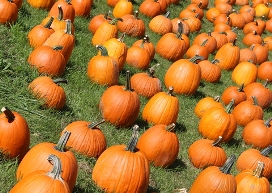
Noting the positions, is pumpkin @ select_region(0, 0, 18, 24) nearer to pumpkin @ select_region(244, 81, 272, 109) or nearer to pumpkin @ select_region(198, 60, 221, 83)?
pumpkin @ select_region(198, 60, 221, 83)

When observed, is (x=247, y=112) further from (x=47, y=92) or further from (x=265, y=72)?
(x=47, y=92)

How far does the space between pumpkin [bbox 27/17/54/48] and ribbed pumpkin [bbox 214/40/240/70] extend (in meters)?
4.57

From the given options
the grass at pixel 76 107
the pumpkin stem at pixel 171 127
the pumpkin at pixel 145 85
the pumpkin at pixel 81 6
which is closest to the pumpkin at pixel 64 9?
the grass at pixel 76 107

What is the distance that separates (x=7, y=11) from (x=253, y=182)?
16.0 ft

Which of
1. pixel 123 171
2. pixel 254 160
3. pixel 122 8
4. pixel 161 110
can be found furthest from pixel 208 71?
pixel 123 171

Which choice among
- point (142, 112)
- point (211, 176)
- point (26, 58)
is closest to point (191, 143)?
point (142, 112)

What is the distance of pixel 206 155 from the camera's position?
640cm

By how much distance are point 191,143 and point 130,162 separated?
258 centimetres

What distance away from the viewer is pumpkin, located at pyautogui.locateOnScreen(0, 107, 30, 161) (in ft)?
14.9

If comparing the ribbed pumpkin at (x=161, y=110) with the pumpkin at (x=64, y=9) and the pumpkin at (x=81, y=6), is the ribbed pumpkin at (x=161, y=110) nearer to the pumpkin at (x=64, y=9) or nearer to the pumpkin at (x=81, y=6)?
the pumpkin at (x=64, y=9)

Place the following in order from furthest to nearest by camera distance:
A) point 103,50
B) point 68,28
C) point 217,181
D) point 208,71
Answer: point 208,71 → point 68,28 → point 103,50 → point 217,181

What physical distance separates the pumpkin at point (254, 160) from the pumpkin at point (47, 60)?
3068 millimetres

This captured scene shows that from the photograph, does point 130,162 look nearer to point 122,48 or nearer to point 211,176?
point 211,176

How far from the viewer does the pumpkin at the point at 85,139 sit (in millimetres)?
5238
